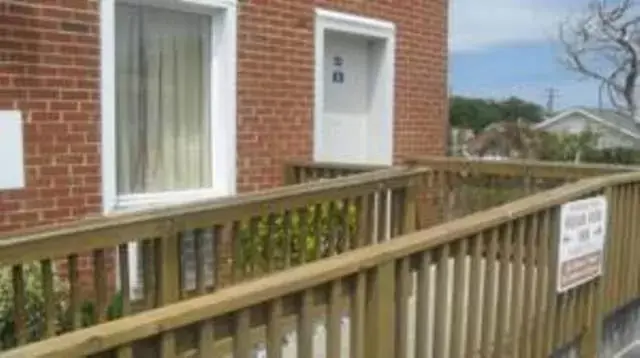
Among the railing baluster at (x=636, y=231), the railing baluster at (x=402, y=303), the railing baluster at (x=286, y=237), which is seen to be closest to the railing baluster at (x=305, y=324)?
the railing baluster at (x=402, y=303)

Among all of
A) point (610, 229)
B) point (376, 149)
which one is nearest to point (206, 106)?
point (376, 149)

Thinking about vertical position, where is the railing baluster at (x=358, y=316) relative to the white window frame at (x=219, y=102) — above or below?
below

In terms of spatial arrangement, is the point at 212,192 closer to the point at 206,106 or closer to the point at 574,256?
the point at 206,106

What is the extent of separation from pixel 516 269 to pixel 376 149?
4669 mm

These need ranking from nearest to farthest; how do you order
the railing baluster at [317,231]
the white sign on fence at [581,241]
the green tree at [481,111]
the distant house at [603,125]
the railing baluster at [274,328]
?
the railing baluster at [274,328], the white sign on fence at [581,241], the railing baluster at [317,231], the distant house at [603,125], the green tree at [481,111]

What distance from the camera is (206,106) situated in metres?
7.12

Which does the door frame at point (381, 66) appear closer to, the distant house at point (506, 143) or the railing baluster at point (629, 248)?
the railing baluster at point (629, 248)

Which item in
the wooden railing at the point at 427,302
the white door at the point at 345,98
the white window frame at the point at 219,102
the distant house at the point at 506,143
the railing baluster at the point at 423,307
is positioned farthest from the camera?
the distant house at the point at 506,143

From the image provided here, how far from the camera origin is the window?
6.17 metres

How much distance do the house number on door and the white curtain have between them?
197 cm

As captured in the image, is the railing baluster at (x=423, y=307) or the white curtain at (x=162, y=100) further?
the white curtain at (x=162, y=100)

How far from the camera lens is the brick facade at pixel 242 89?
557cm

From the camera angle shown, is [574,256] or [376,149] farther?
[376,149]

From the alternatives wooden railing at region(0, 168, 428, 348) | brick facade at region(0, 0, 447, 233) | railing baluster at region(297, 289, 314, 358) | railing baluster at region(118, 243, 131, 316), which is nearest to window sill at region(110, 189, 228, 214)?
brick facade at region(0, 0, 447, 233)
